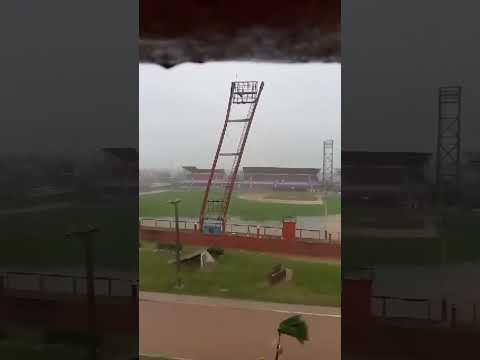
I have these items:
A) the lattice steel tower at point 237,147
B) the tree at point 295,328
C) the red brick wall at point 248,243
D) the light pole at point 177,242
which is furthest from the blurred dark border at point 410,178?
the light pole at point 177,242

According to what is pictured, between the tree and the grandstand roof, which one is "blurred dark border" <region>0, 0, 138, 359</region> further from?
the tree

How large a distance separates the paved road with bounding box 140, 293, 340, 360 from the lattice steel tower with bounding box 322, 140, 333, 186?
799 mm

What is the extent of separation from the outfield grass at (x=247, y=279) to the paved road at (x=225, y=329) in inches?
2.0

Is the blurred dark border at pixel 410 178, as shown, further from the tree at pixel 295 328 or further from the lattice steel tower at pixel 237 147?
the lattice steel tower at pixel 237 147

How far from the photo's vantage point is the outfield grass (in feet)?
8.91

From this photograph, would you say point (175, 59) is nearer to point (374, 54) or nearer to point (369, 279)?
point (374, 54)

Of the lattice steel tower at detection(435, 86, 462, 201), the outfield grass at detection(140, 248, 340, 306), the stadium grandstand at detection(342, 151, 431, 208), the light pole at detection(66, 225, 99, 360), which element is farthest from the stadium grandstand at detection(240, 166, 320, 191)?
the light pole at detection(66, 225, 99, 360)

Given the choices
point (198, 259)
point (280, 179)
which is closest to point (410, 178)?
point (280, 179)

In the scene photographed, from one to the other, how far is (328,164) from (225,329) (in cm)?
126

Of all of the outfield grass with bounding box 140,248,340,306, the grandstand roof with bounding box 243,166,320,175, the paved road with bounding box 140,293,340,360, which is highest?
the grandstand roof with bounding box 243,166,320,175

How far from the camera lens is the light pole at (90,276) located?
2936 millimetres

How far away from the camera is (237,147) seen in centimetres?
283

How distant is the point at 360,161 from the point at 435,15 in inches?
37.6

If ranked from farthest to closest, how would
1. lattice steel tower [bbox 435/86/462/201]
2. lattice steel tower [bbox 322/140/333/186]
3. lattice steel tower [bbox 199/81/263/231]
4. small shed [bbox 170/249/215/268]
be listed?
1. small shed [bbox 170/249/215/268]
2. lattice steel tower [bbox 199/81/263/231]
3. lattice steel tower [bbox 322/140/333/186]
4. lattice steel tower [bbox 435/86/462/201]
